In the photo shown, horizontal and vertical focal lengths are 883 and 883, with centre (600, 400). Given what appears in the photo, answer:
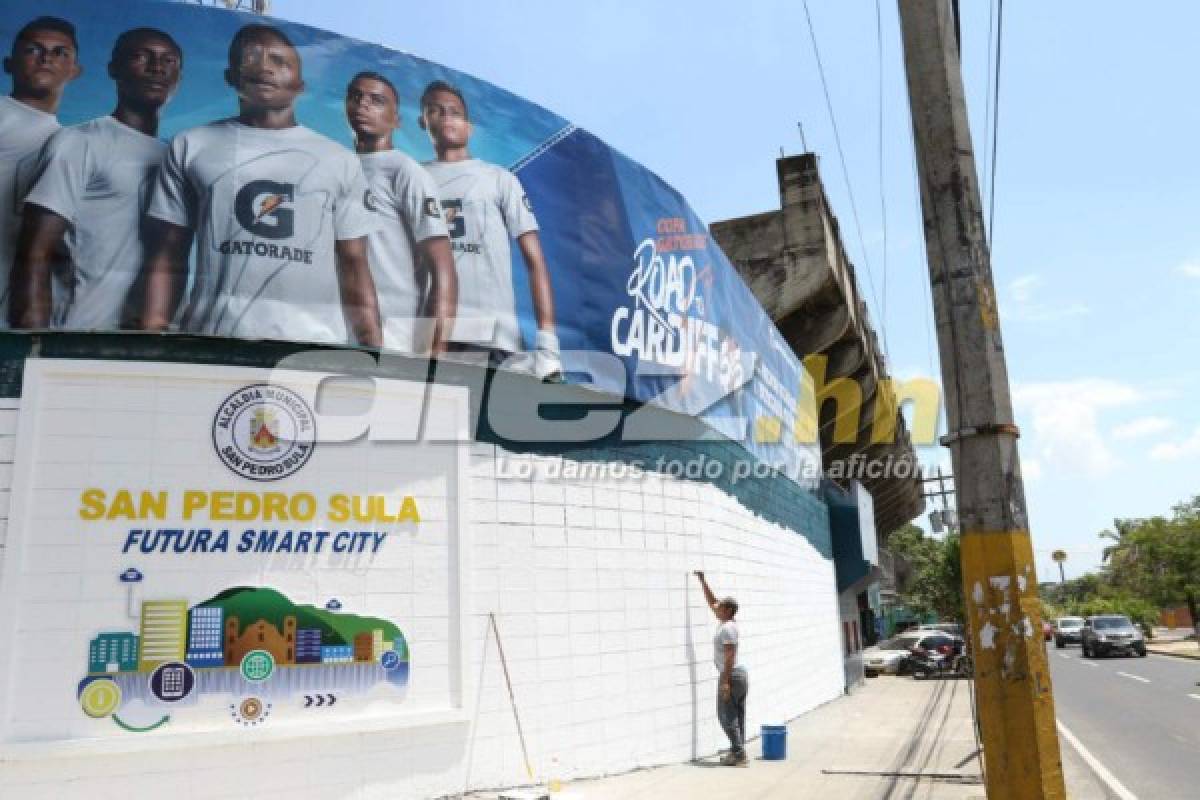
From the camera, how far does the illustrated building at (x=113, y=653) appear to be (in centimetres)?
650

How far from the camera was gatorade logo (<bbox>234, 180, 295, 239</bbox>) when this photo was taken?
7516 mm

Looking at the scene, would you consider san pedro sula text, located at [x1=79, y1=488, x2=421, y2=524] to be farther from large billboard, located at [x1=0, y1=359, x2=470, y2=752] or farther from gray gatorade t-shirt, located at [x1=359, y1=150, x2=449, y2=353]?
gray gatorade t-shirt, located at [x1=359, y1=150, x2=449, y2=353]

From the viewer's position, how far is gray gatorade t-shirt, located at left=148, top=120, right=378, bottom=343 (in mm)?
7324

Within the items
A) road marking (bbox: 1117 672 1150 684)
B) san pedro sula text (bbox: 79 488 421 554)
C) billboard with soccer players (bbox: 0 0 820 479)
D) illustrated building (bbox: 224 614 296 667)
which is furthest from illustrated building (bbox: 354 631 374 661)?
road marking (bbox: 1117 672 1150 684)

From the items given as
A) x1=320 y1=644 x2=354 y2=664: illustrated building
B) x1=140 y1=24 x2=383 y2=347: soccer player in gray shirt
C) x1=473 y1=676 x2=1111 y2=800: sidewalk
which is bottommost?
x1=473 y1=676 x2=1111 y2=800: sidewalk

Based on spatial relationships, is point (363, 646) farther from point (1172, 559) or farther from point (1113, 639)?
point (1172, 559)

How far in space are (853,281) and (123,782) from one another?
69.2 feet

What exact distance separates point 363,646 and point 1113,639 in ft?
107

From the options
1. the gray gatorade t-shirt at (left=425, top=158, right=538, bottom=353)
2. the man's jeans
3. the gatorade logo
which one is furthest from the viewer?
the man's jeans

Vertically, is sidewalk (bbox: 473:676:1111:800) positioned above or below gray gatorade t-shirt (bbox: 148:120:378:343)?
below

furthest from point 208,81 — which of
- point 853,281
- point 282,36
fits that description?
point 853,281

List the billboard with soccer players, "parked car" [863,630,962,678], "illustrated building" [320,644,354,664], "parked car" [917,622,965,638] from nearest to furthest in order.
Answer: the billboard with soccer players → "illustrated building" [320,644,354,664] → "parked car" [863,630,962,678] → "parked car" [917,622,965,638]

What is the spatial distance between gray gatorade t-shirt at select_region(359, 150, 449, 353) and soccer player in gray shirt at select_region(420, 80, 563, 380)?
0.23m

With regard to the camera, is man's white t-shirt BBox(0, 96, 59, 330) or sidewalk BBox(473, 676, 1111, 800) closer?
man's white t-shirt BBox(0, 96, 59, 330)
